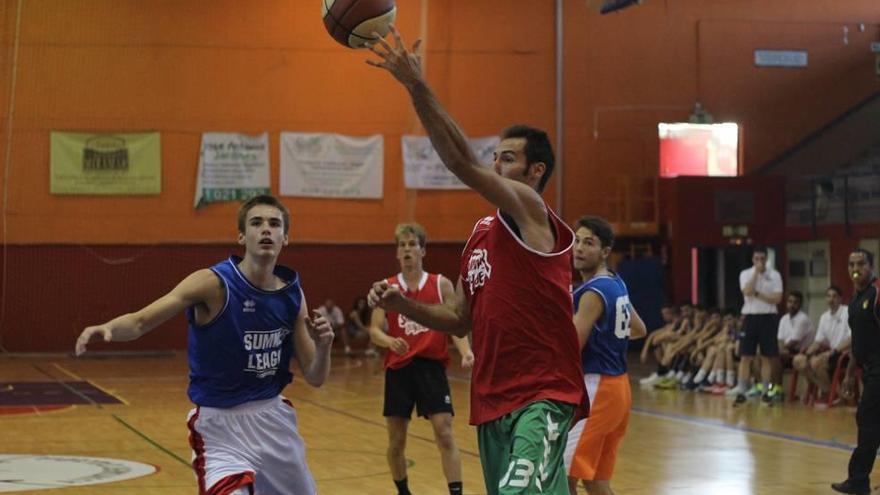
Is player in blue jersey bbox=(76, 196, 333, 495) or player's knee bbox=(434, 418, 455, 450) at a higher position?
player in blue jersey bbox=(76, 196, 333, 495)

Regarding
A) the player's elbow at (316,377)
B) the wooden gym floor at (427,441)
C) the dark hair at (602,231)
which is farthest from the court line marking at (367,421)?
the player's elbow at (316,377)

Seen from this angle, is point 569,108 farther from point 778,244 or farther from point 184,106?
point 184,106

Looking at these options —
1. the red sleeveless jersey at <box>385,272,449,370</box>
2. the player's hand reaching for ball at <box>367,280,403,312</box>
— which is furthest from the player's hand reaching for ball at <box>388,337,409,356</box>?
the player's hand reaching for ball at <box>367,280,403,312</box>

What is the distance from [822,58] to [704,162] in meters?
3.37

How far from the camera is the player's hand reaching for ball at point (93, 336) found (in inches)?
191

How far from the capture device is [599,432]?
6.77 m

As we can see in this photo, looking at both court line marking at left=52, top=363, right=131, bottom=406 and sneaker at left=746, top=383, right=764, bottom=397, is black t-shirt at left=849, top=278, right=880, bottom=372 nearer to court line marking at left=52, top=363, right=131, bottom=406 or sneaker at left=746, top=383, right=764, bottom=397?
sneaker at left=746, top=383, right=764, bottom=397

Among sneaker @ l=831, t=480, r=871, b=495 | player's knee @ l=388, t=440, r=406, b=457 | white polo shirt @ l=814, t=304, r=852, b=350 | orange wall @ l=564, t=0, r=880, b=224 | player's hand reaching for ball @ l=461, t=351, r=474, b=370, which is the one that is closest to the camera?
player's hand reaching for ball @ l=461, t=351, r=474, b=370

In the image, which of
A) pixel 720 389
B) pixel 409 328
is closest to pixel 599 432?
pixel 409 328

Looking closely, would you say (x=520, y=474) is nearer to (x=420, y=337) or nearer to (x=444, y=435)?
(x=444, y=435)

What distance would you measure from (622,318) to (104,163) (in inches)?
756

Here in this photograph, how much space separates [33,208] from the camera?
2420 cm

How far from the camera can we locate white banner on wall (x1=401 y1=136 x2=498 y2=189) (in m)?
25.7

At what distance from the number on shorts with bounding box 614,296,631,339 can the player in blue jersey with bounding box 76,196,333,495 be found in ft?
6.20
